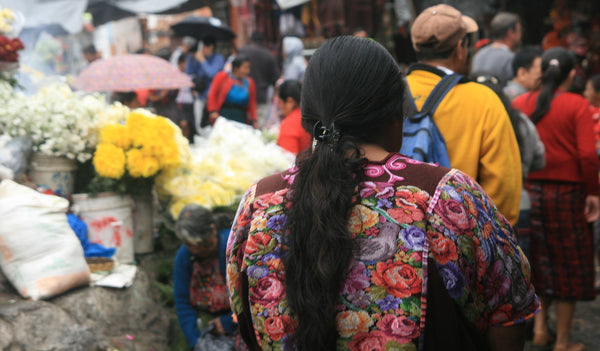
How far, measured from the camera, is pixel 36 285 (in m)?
3.30

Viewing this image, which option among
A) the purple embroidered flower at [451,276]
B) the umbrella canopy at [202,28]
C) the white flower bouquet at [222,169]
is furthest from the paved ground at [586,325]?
the umbrella canopy at [202,28]

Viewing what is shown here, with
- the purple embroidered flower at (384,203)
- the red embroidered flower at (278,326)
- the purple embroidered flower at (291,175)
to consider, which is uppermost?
the purple embroidered flower at (291,175)

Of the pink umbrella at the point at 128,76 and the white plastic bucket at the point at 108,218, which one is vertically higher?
the pink umbrella at the point at 128,76

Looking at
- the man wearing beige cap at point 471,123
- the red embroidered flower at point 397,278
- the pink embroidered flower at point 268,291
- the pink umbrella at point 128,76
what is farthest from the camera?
the pink umbrella at point 128,76

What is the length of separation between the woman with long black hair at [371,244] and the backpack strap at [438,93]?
42.9 inches

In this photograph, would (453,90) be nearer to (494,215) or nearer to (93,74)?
(494,215)

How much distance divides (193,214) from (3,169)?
1.22m

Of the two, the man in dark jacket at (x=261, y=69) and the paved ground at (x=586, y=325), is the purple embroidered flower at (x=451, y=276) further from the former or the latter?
the man in dark jacket at (x=261, y=69)

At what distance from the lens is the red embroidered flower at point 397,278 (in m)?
1.31

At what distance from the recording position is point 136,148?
157 inches

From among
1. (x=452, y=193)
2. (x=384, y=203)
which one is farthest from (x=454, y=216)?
(x=384, y=203)

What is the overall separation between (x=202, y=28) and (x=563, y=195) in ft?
26.4

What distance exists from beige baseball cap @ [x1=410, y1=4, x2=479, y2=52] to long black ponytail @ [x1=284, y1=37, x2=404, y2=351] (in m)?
1.26

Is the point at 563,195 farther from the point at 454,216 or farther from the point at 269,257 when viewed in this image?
the point at 269,257
